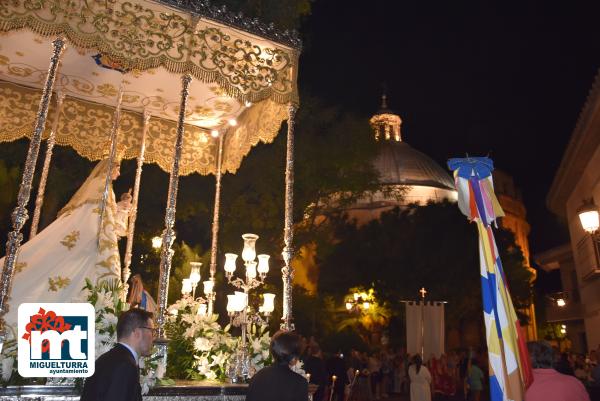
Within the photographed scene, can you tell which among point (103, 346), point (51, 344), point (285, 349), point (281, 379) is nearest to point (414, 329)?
point (103, 346)

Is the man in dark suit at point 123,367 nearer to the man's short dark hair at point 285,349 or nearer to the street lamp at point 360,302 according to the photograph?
the man's short dark hair at point 285,349

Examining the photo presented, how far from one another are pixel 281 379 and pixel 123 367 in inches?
44.8

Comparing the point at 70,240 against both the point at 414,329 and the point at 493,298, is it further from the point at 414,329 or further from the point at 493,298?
the point at 414,329

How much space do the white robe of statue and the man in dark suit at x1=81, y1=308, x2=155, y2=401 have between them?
12.5 ft

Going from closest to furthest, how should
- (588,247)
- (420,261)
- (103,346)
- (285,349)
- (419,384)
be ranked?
(285,349), (103,346), (419,384), (588,247), (420,261)

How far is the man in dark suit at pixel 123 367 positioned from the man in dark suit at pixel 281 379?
857 millimetres

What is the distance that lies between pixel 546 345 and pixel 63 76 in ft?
28.6

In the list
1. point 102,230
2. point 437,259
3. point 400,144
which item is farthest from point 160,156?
point 400,144

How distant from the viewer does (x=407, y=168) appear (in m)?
52.8

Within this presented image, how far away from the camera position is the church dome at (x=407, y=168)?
51250 mm

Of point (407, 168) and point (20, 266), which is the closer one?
point (20, 266)

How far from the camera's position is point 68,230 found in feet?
23.9

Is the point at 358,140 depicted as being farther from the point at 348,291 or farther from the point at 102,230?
A: the point at 348,291

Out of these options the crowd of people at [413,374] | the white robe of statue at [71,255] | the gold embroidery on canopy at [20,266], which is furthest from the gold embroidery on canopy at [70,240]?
the crowd of people at [413,374]
